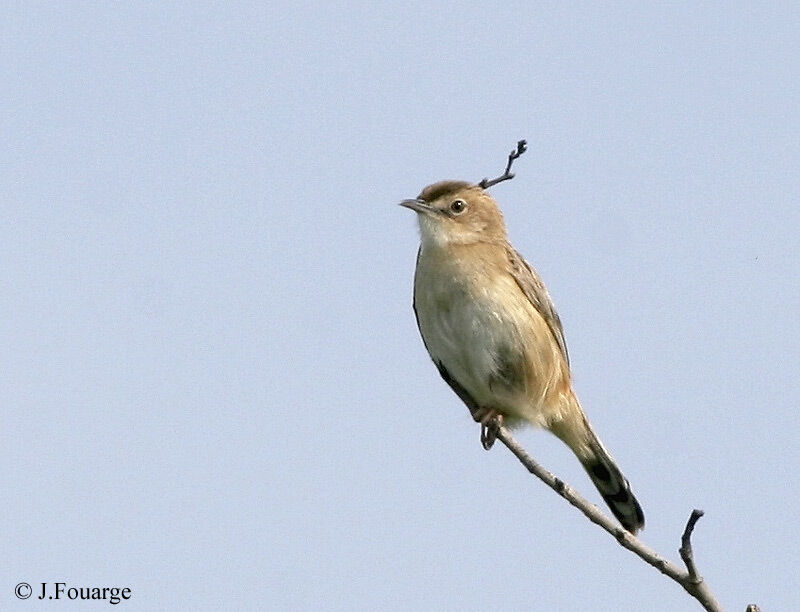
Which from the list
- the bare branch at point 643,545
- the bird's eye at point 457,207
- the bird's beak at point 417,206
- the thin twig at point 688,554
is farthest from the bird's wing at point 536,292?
the thin twig at point 688,554

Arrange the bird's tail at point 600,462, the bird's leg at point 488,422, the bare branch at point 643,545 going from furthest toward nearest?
the bird's tail at point 600,462 → the bird's leg at point 488,422 → the bare branch at point 643,545

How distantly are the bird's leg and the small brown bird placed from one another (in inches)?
0.4

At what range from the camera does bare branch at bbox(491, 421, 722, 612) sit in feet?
19.0

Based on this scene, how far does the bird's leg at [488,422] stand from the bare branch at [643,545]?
1.42 m

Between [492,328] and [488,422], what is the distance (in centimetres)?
69

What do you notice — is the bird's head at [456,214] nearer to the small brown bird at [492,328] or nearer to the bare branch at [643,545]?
→ the small brown bird at [492,328]

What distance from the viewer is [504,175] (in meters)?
8.67

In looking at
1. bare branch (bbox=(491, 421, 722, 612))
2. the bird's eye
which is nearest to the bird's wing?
the bird's eye

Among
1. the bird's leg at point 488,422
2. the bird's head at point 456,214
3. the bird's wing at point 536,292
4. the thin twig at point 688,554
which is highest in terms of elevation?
the bird's head at point 456,214

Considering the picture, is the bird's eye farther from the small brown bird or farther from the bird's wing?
the bird's wing

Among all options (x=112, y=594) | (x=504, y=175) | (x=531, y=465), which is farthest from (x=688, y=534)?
(x=112, y=594)

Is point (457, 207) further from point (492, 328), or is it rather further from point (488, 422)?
point (488, 422)

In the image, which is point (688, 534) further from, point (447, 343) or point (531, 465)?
point (447, 343)

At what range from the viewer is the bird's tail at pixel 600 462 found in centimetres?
991
